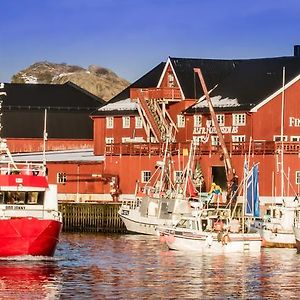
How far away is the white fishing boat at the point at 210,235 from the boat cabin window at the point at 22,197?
40.9 ft

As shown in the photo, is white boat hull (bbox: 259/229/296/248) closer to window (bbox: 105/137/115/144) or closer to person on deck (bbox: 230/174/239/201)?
person on deck (bbox: 230/174/239/201)

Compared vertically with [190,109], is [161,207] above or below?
below

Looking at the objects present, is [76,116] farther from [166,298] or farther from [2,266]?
[166,298]

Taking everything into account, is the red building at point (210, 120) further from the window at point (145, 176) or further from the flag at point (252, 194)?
the flag at point (252, 194)

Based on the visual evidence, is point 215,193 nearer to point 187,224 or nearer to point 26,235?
point 187,224

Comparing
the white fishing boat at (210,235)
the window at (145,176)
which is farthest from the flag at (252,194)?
the window at (145,176)

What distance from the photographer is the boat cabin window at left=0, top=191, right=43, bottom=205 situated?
2490 inches

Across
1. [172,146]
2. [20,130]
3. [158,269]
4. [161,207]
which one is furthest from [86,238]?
[20,130]

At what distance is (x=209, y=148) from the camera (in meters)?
101

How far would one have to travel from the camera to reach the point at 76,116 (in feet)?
447

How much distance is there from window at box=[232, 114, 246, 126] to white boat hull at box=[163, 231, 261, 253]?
30.6 meters

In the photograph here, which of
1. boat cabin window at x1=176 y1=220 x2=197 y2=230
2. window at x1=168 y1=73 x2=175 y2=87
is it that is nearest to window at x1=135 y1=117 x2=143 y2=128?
window at x1=168 y1=73 x2=175 y2=87

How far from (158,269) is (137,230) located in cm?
3146

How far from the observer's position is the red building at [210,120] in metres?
97.6
